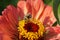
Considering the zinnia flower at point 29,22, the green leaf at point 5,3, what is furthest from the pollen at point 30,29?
the green leaf at point 5,3

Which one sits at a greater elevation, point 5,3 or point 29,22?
point 5,3

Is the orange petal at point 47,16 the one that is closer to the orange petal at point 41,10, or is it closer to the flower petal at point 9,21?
the orange petal at point 41,10

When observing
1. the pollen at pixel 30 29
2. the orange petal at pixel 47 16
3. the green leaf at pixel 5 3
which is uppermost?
the green leaf at pixel 5 3

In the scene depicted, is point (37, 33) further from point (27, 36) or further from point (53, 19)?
point (53, 19)

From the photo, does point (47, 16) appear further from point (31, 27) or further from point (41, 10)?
point (31, 27)

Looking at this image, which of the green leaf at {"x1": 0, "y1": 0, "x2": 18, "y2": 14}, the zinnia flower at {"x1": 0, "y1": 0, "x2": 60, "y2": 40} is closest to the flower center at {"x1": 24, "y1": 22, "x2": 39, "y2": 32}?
the zinnia flower at {"x1": 0, "y1": 0, "x2": 60, "y2": 40}

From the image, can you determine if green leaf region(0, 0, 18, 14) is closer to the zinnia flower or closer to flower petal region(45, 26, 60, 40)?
the zinnia flower

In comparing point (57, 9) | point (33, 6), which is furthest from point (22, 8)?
point (57, 9)

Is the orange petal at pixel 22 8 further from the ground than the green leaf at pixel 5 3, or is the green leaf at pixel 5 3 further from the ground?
the green leaf at pixel 5 3
